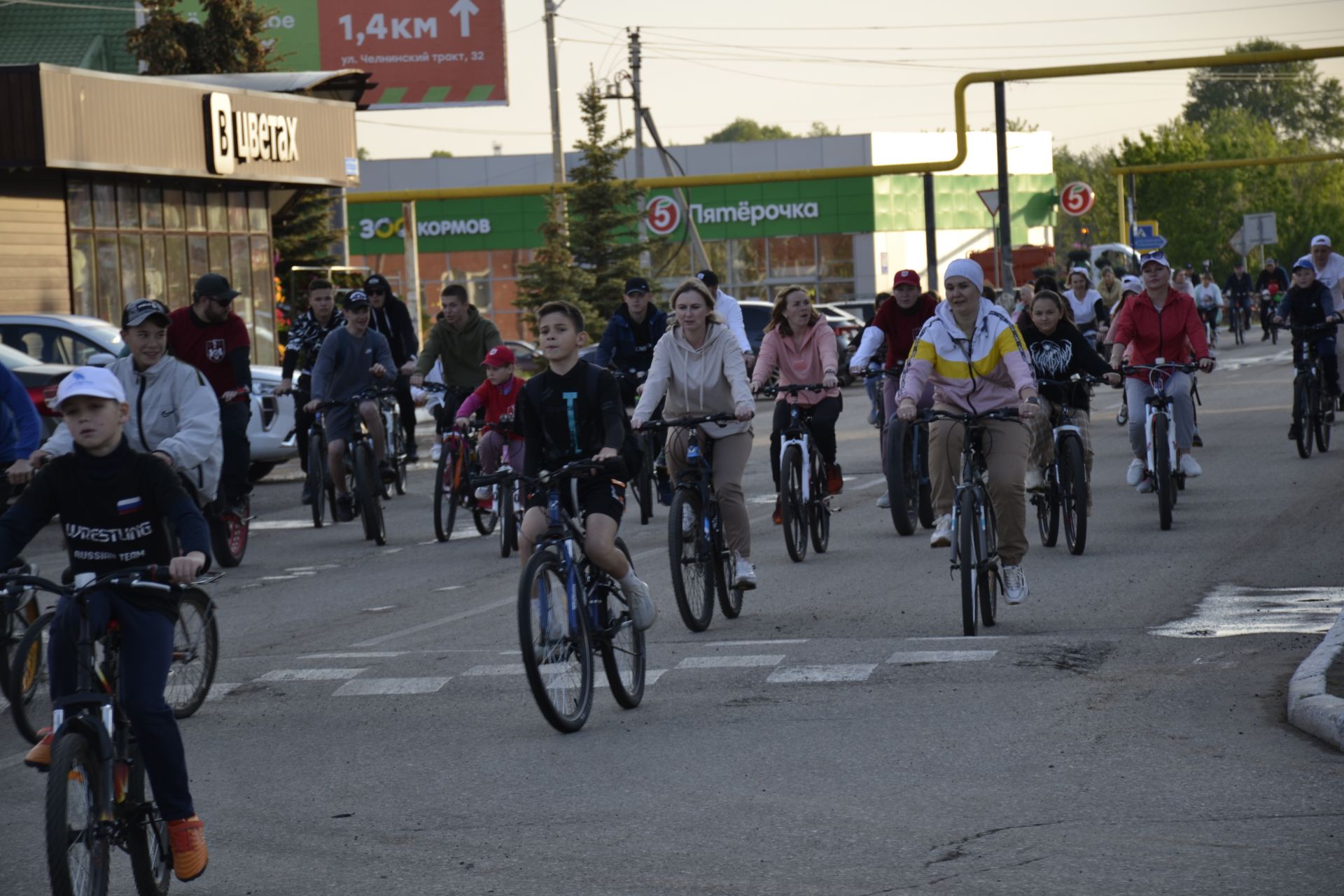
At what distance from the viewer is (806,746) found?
298 inches

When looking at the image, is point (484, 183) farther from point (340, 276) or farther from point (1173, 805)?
point (1173, 805)

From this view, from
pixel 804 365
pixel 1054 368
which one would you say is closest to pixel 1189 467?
pixel 1054 368

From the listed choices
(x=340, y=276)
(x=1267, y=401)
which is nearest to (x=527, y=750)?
(x=1267, y=401)

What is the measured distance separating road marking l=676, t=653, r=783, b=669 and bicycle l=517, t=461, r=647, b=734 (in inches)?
34.5

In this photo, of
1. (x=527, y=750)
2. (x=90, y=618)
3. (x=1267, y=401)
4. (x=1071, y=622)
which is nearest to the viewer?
(x=90, y=618)

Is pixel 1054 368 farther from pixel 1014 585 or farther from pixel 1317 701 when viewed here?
pixel 1317 701

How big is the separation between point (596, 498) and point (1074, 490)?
5219 millimetres

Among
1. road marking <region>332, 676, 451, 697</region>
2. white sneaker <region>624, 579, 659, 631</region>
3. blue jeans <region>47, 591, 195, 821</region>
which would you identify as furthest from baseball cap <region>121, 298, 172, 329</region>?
blue jeans <region>47, 591, 195, 821</region>

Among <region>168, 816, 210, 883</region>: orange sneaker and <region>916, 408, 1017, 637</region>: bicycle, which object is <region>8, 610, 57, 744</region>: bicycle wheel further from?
<region>916, 408, 1017, 637</region>: bicycle

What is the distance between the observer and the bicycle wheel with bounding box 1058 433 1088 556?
1261 centimetres

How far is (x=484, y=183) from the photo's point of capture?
7231cm

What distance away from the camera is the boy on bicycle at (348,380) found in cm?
1548

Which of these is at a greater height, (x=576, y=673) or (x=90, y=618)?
(x=90, y=618)

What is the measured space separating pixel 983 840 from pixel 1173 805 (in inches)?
28.9
